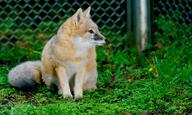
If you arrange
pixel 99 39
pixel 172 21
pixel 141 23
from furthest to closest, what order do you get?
pixel 172 21
pixel 141 23
pixel 99 39

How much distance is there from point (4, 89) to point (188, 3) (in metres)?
2.34

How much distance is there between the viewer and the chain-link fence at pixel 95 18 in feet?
20.8

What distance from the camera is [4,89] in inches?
191

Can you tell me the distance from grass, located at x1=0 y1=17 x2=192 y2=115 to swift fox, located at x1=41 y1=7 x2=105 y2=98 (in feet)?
0.42

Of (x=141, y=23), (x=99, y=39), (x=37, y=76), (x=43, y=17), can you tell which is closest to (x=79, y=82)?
(x=99, y=39)

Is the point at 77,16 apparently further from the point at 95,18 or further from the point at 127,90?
the point at 95,18

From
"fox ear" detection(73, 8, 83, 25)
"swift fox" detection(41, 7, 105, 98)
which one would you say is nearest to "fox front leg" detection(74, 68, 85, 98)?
"swift fox" detection(41, 7, 105, 98)

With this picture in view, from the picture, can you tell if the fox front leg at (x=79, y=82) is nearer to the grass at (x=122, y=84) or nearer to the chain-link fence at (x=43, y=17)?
the grass at (x=122, y=84)

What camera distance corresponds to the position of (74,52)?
4.54 metres

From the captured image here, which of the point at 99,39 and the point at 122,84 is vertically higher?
the point at 99,39

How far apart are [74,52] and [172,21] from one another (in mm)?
2124

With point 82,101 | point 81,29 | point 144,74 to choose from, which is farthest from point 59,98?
point 144,74

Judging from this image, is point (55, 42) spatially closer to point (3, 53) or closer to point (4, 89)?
point (4, 89)

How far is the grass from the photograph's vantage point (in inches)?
163
